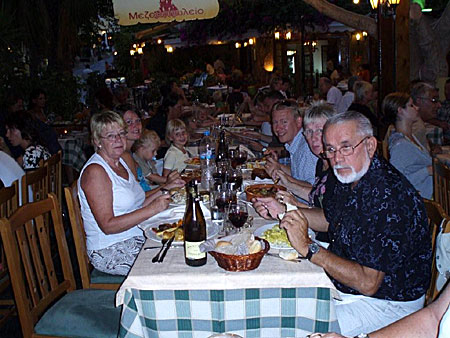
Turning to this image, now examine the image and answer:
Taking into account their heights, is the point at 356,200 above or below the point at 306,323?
above

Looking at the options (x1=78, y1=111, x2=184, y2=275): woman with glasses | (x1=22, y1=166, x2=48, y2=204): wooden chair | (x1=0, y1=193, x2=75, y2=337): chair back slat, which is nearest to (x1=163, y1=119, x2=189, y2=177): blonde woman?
(x1=22, y1=166, x2=48, y2=204): wooden chair

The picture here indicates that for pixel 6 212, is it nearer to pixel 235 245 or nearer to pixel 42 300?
pixel 42 300

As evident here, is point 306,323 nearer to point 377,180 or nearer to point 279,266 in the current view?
point 279,266

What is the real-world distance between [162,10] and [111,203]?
3043 mm

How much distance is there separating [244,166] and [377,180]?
2148 mm

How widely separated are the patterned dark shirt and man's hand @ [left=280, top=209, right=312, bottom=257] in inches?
7.8

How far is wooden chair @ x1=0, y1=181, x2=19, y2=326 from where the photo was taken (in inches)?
119

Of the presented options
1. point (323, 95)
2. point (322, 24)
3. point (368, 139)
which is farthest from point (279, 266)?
point (322, 24)

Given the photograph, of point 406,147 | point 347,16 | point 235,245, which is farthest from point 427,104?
point 235,245

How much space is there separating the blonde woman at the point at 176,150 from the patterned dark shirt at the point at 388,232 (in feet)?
8.84

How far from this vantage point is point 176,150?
481 centimetres

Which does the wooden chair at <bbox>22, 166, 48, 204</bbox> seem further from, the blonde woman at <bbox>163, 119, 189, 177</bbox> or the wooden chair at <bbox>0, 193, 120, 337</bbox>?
the blonde woman at <bbox>163, 119, 189, 177</bbox>

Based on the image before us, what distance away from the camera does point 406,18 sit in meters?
6.96

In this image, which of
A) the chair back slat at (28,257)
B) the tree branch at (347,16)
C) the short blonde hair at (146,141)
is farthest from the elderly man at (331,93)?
the chair back slat at (28,257)
